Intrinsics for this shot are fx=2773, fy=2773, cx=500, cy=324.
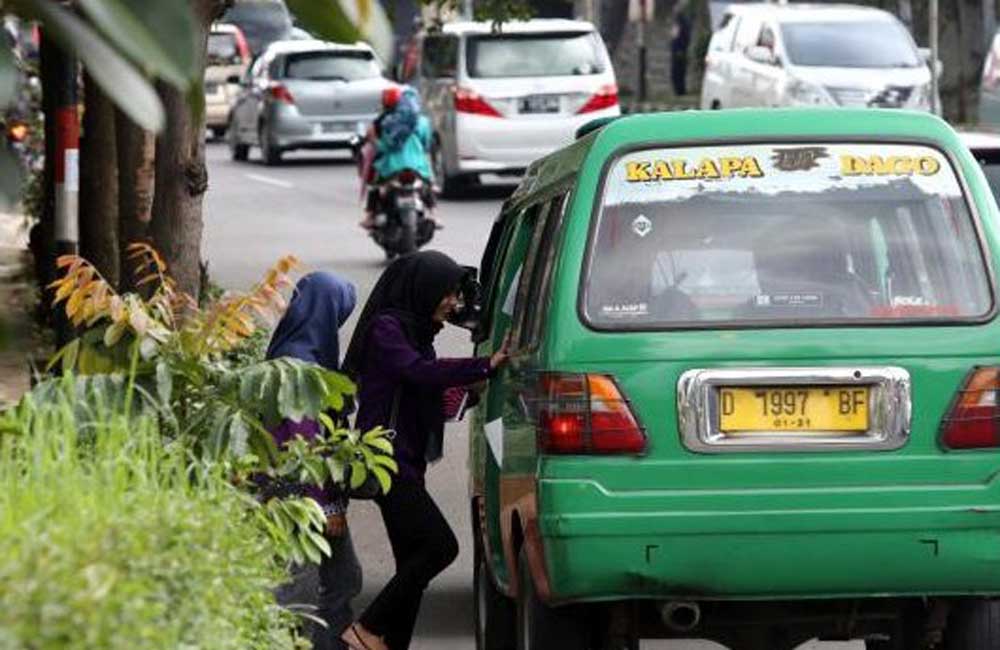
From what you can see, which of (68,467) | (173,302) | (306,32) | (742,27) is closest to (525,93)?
(742,27)

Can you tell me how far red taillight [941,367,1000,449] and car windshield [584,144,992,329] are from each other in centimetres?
24

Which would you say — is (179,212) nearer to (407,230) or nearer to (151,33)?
(151,33)

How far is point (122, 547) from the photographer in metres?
4.37

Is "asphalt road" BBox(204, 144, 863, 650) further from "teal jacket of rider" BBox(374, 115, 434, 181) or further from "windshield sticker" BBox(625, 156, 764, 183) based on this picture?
"windshield sticker" BBox(625, 156, 764, 183)

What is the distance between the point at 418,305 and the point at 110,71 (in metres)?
6.35

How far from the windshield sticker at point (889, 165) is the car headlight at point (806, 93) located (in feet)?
78.8

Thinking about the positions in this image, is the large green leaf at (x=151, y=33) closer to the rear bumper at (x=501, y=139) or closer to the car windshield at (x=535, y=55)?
the rear bumper at (x=501, y=139)

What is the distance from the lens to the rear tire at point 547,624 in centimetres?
744

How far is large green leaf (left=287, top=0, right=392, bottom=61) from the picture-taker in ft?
8.17

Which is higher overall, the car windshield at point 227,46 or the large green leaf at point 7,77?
the large green leaf at point 7,77

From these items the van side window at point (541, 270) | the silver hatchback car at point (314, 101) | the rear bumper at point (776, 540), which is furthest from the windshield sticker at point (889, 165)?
the silver hatchback car at point (314, 101)

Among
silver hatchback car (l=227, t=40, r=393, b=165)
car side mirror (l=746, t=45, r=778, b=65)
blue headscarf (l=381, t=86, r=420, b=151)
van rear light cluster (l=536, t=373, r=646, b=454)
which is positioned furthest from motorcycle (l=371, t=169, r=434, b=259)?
van rear light cluster (l=536, t=373, r=646, b=454)

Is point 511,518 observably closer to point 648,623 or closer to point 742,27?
point 648,623

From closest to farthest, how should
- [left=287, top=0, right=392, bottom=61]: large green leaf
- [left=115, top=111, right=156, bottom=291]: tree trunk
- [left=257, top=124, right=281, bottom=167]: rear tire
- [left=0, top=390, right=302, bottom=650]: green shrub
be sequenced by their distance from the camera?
[left=287, top=0, right=392, bottom=61]: large green leaf → [left=0, top=390, right=302, bottom=650]: green shrub → [left=115, top=111, right=156, bottom=291]: tree trunk → [left=257, top=124, right=281, bottom=167]: rear tire
